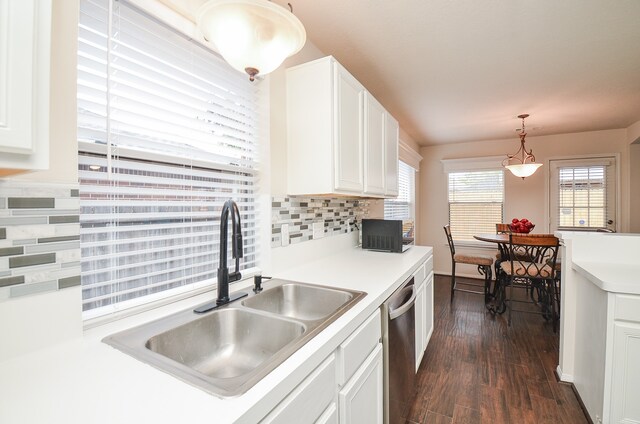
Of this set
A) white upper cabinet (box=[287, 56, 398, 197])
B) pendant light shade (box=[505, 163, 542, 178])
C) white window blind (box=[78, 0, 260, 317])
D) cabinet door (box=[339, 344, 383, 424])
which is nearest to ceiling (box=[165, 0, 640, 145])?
white upper cabinet (box=[287, 56, 398, 197])

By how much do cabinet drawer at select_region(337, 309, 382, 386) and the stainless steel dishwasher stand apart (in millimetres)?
86

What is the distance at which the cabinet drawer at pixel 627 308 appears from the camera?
1.45 meters

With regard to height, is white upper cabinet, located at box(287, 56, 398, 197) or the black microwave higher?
white upper cabinet, located at box(287, 56, 398, 197)

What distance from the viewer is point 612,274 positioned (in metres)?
1.65

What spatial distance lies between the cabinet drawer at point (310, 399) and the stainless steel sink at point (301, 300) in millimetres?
417

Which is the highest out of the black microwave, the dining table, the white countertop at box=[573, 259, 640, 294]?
the black microwave

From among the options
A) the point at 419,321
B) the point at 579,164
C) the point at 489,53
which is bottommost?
the point at 419,321

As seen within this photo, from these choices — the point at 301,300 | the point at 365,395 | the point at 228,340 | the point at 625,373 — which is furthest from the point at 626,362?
the point at 228,340

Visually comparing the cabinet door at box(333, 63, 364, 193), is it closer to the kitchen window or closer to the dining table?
the kitchen window

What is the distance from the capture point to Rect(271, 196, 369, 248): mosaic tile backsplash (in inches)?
68.2

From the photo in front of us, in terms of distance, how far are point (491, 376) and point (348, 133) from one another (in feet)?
6.67

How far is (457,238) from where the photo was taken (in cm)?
520

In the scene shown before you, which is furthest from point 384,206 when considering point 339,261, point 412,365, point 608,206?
point 608,206

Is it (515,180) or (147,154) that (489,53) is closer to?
(147,154)
